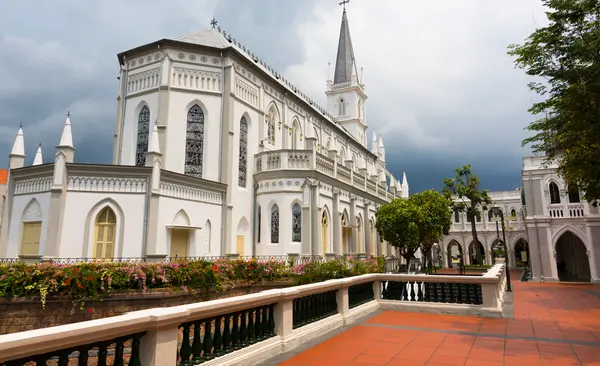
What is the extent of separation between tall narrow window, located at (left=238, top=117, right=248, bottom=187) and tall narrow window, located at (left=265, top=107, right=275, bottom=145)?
8.22 ft

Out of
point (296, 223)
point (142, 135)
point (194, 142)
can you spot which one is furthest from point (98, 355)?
point (142, 135)

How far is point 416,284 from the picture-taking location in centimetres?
1164

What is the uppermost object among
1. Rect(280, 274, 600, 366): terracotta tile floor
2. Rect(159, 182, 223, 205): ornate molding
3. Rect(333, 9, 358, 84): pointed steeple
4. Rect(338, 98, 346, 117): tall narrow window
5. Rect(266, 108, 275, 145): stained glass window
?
Rect(333, 9, 358, 84): pointed steeple

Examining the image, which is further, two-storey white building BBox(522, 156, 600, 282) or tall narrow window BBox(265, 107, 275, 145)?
tall narrow window BBox(265, 107, 275, 145)

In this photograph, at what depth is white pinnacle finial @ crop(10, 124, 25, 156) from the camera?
18.8 metres

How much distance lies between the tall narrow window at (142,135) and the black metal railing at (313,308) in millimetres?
17759

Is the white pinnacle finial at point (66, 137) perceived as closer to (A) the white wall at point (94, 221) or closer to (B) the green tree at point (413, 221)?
(A) the white wall at point (94, 221)

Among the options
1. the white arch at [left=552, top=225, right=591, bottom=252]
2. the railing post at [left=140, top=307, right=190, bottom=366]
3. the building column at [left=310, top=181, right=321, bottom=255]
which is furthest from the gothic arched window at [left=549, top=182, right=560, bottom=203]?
the railing post at [left=140, top=307, right=190, bottom=366]

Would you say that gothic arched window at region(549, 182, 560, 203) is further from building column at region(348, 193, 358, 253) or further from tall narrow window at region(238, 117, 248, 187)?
tall narrow window at region(238, 117, 248, 187)

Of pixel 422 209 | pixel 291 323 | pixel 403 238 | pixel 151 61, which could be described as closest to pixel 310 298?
pixel 291 323

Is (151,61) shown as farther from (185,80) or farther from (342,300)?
(342,300)

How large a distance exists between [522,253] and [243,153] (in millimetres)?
42858

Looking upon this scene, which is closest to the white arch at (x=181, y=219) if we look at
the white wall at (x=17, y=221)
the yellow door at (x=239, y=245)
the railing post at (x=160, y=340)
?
the yellow door at (x=239, y=245)

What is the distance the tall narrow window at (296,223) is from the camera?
76.6 ft
